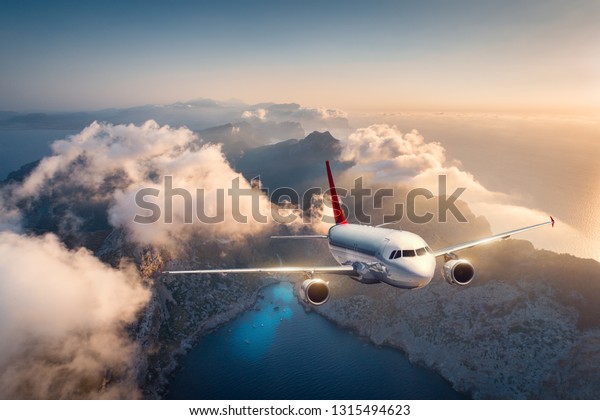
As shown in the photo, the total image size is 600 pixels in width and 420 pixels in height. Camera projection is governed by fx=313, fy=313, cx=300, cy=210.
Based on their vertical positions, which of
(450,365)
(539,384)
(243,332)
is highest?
(539,384)

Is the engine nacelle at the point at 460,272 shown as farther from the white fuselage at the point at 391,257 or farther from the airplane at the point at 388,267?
the white fuselage at the point at 391,257

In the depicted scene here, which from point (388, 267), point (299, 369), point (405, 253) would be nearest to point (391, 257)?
point (388, 267)

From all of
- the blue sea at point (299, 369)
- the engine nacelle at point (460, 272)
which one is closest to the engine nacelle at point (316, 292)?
the engine nacelle at point (460, 272)

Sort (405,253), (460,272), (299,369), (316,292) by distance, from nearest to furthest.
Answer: (405,253) < (316,292) < (460,272) < (299,369)

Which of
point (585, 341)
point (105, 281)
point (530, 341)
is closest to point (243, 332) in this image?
point (105, 281)

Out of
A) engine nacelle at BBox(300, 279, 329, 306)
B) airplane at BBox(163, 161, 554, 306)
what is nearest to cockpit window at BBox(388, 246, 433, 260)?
airplane at BBox(163, 161, 554, 306)

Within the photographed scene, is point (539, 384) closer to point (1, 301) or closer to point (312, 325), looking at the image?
point (312, 325)

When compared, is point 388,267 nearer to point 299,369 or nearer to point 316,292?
point 316,292
